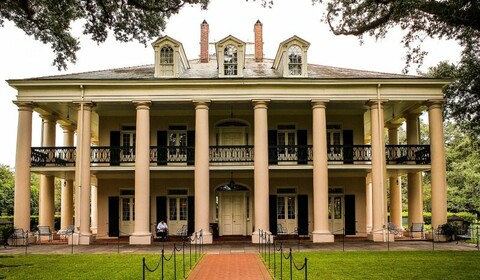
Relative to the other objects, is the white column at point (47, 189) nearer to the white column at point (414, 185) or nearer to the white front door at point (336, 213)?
the white front door at point (336, 213)

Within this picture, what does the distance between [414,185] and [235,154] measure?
29.3 feet

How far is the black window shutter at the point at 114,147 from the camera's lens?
2551cm

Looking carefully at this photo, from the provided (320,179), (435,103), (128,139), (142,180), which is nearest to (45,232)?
(128,139)

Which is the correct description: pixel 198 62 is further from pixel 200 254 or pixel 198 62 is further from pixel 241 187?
pixel 200 254

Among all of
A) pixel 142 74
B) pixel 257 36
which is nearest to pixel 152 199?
pixel 142 74

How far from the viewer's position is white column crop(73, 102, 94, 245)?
22.7 meters

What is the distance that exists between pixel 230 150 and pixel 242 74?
3850 millimetres

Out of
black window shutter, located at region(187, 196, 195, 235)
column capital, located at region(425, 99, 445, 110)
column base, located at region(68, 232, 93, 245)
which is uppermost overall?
column capital, located at region(425, 99, 445, 110)

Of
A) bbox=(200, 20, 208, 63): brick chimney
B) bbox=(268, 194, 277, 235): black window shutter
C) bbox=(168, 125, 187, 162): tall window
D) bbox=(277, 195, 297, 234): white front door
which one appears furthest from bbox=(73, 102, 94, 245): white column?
bbox=(277, 195, 297, 234): white front door

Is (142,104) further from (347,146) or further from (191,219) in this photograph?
(347,146)

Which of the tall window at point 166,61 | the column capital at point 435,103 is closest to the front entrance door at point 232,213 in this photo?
the tall window at point 166,61

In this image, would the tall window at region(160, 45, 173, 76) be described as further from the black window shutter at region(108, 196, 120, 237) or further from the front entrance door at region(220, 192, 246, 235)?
the black window shutter at region(108, 196, 120, 237)

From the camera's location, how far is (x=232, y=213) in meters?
27.0

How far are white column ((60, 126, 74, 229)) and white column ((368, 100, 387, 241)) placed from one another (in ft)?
50.4
